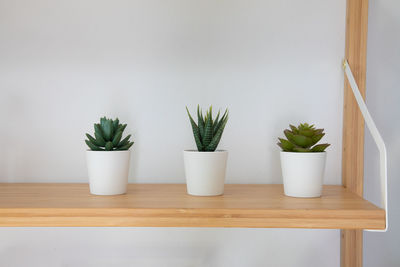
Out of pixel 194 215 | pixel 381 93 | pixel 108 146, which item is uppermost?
pixel 381 93

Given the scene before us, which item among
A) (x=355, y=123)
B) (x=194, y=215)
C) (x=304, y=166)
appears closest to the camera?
(x=194, y=215)

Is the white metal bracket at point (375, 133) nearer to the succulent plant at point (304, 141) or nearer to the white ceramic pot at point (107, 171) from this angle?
the succulent plant at point (304, 141)

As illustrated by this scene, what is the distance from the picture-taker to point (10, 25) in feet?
3.01

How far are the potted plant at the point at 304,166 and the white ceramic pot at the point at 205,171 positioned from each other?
129 millimetres

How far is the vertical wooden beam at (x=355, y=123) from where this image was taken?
2.83ft

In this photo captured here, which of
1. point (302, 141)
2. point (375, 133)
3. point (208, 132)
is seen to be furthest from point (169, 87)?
point (375, 133)

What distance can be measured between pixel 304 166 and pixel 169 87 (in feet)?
1.22

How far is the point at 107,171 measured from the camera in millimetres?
741

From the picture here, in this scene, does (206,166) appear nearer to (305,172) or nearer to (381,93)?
(305,172)

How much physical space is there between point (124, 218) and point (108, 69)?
426 mm

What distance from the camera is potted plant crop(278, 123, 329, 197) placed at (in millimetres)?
732

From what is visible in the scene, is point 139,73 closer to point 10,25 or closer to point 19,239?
point 10,25

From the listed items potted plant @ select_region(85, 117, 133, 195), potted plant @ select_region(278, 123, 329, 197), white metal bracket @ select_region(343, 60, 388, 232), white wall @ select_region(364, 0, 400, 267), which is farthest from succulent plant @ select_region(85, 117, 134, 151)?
white wall @ select_region(364, 0, 400, 267)

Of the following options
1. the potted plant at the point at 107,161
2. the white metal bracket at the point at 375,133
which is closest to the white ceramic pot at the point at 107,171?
the potted plant at the point at 107,161
